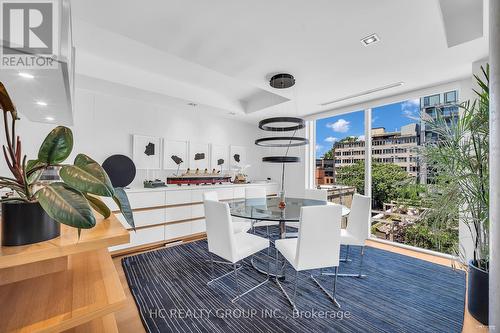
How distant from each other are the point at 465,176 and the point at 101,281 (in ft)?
6.96

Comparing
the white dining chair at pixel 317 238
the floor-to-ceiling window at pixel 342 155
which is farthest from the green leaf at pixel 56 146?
the floor-to-ceiling window at pixel 342 155

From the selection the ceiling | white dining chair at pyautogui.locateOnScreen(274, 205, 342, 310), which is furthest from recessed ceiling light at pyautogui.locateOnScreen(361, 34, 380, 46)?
white dining chair at pyautogui.locateOnScreen(274, 205, 342, 310)

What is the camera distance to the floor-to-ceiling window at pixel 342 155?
168 inches

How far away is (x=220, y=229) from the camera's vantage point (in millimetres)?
2211

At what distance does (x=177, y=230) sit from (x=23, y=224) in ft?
10.9

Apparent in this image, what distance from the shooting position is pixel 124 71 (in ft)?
10.3

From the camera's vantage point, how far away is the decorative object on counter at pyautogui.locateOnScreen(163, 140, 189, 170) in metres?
4.19

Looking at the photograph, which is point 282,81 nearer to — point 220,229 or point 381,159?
point 220,229

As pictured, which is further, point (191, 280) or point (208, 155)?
point (208, 155)

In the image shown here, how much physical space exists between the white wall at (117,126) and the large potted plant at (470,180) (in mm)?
4003

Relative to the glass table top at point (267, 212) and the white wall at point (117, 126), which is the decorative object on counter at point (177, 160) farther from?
the glass table top at point (267, 212)

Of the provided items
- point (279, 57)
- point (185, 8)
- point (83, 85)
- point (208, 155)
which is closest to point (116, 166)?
point (83, 85)

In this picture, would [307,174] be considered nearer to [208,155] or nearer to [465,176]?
[208,155]

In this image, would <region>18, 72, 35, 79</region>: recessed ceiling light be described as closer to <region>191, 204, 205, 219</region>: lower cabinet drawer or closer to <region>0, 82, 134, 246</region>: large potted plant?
<region>0, 82, 134, 246</region>: large potted plant
